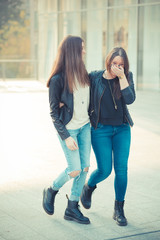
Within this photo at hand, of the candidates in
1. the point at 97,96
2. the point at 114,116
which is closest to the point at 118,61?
the point at 97,96

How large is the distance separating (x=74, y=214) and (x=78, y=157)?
0.54 meters

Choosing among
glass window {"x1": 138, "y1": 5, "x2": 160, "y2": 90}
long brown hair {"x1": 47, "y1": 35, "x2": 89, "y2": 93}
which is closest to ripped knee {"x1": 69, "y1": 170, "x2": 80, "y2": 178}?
long brown hair {"x1": 47, "y1": 35, "x2": 89, "y2": 93}

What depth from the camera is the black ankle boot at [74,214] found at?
4.17m

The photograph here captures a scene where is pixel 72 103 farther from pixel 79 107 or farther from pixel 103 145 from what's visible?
pixel 103 145

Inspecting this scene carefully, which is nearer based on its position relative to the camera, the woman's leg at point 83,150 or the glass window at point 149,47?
the woman's leg at point 83,150

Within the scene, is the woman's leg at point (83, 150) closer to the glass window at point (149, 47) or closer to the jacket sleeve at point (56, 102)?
the jacket sleeve at point (56, 102)

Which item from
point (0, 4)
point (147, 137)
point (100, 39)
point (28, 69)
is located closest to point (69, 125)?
point (147, 137)

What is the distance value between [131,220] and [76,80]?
4.50ft

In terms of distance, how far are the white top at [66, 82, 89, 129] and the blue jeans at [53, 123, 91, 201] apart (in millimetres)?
52

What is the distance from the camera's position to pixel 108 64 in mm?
4145

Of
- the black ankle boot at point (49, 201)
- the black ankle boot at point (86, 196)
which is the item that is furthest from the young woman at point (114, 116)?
the black ankle boot at point (49, 201)

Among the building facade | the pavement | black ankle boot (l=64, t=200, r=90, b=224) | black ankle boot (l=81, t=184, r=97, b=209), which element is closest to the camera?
the pavement

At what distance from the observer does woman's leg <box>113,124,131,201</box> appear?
4.15m

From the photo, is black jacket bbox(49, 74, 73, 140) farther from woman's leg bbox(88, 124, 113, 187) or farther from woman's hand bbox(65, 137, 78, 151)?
woman's leg bbox(88, 124, 113, 187)
